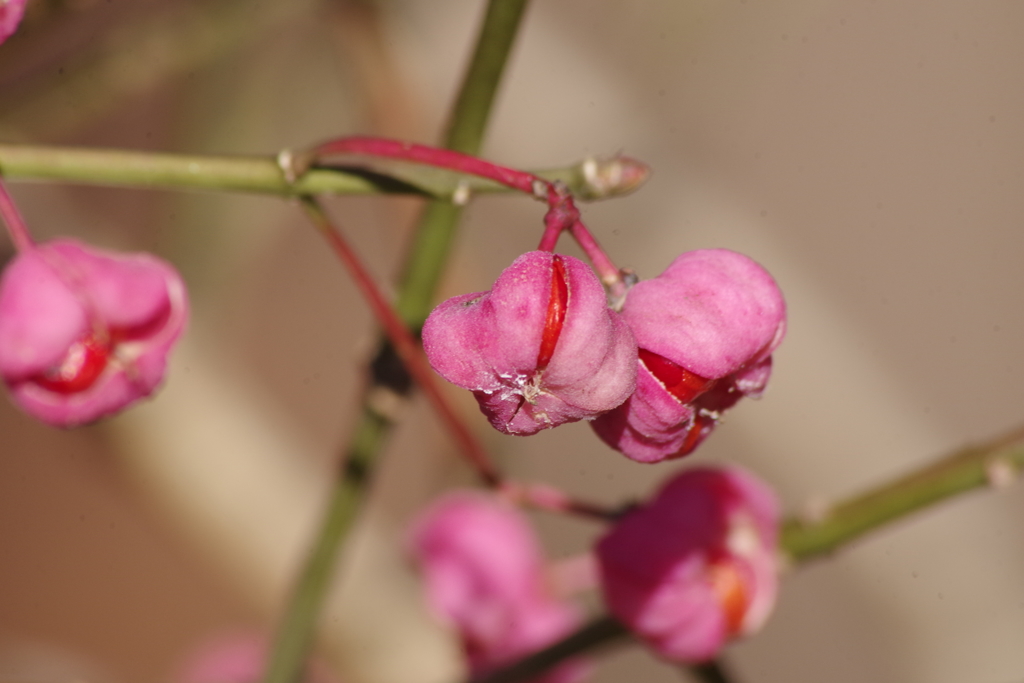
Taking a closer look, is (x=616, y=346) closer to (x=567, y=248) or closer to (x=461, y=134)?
(x=461, y=134)

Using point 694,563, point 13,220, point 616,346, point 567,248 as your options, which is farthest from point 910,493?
point 567,248

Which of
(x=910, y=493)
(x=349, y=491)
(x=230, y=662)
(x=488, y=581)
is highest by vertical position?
(x=910, y=493)

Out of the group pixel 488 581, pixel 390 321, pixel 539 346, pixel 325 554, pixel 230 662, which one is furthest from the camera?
pixel 230 662

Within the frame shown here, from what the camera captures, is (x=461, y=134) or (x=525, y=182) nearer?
(x=525, y=182)

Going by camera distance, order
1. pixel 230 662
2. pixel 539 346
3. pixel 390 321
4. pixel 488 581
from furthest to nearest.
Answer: pixel 230 662 < pixel 488 581 < pixel 390 321 < pixel 539 346

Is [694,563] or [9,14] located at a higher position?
[9,14]

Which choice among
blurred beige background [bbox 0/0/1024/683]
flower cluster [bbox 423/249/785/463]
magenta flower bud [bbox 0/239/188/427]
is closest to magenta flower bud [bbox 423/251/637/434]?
flower cluster [bbox 423/249/785/463]
